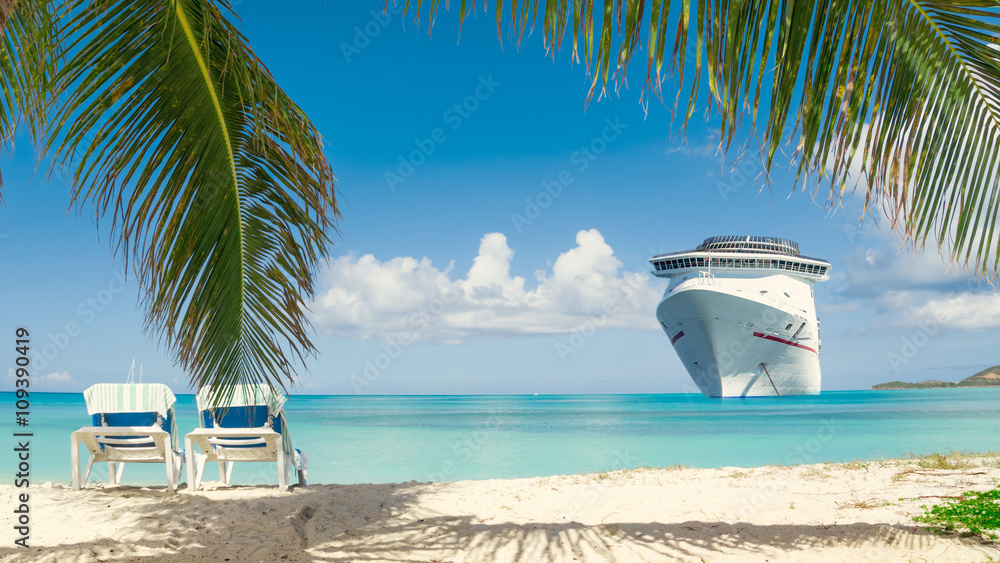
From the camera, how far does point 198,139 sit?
2.88m

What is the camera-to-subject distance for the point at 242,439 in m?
5.77

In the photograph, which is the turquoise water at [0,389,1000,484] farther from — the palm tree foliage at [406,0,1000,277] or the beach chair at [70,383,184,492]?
the palm tree foliage at [406,0,1000,277]

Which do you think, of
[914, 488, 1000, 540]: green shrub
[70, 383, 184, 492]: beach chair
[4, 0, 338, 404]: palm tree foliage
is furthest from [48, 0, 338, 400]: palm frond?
[914, 488, 1000, 540]: green shrub

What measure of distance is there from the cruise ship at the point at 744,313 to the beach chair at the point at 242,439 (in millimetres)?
25251

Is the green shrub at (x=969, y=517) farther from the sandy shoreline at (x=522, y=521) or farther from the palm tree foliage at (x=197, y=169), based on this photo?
the palm tree foliage at (x=197, y=169)

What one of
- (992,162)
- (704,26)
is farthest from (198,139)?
(992,162)

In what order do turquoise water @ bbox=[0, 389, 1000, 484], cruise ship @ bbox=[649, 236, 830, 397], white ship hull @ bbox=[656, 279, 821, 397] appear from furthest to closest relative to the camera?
cruise ship @ bbox=[649, 236, 830, 397], white ship hull @ bbox=[656, 279, 821, 397], turquoise water @ bbox=[0, 389, 1000, 484]

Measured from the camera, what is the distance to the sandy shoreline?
370 centimetres

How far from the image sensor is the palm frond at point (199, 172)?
2564mm

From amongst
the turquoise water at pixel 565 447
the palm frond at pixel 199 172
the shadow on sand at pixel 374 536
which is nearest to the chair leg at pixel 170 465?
the shadow on sand at pixel 374 536

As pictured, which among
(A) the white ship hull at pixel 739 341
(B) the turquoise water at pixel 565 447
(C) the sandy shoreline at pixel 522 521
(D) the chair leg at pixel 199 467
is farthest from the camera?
(A) the white ship hull at pixel 739 341

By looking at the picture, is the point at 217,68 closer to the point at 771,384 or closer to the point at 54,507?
the point at 54,507

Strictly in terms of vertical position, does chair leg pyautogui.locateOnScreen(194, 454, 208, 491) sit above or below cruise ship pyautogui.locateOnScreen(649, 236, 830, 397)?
below

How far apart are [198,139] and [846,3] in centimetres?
269
